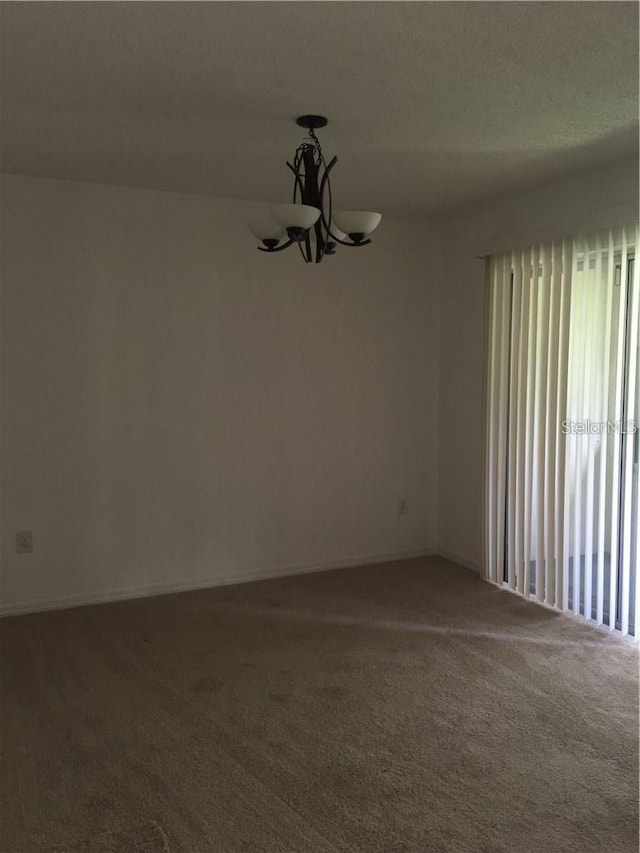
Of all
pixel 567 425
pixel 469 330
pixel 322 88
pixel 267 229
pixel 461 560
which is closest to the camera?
pixel 322 88

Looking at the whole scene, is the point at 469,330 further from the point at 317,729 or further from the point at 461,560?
the point at 317,729

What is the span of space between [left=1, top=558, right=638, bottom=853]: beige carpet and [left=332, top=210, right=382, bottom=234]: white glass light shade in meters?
1.96

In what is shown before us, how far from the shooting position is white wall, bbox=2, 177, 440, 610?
13.5ft

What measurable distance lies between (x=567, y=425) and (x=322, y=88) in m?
2.27

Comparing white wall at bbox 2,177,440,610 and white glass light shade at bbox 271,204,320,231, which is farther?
white wall at bbox 2,177,440,610

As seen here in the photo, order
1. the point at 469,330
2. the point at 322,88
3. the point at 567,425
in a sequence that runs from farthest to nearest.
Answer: the point at 469,330, the point at 567,425, the point at 322,88

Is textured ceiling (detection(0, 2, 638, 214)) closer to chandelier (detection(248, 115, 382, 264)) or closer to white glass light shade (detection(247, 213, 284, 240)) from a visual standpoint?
chandelier (detection(248, 115, 382, 264))

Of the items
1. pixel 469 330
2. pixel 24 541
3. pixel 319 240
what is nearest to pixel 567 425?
pixel 469 330

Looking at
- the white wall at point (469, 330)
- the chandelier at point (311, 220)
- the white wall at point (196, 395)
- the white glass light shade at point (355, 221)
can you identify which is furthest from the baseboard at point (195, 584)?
the white glass light shade at point (355, 221)

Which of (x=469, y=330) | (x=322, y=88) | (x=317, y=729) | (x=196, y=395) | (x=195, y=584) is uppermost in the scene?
(x=322, y=88)

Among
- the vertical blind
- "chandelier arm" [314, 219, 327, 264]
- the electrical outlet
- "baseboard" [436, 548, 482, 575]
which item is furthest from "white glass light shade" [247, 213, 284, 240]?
"baseboard" [436, 548, 482, 575]

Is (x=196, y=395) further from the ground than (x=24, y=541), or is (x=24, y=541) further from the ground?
(x=196, y=395)

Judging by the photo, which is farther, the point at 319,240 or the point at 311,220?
the point at 319,240

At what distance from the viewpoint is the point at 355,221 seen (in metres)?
2.84
